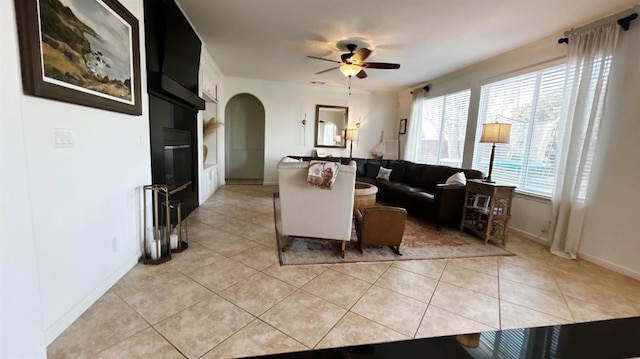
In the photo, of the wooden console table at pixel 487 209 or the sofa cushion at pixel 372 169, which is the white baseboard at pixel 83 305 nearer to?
the wooden console table at pixel 487 209

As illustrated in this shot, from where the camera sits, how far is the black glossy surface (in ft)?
4.92

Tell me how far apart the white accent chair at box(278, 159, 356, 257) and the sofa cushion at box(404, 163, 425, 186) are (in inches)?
120

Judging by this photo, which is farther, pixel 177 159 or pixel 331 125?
pixel 331 125

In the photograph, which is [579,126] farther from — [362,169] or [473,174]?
[362,169]

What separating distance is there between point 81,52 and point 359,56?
3039 mm

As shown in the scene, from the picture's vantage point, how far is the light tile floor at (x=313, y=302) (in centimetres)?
156

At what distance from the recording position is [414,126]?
6.27 meters

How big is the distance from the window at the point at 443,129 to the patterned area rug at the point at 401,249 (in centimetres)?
213

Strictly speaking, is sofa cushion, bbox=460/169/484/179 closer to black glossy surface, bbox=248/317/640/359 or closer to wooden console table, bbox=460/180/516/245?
wooden console table, bbox=460/180/516/245

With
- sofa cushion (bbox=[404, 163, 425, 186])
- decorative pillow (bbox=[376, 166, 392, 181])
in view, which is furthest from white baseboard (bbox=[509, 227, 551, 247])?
decorative pillow (bbox=[376, 166, 392, 181])

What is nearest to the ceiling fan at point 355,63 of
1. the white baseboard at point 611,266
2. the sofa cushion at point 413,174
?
the sofa cushion at point 413,174

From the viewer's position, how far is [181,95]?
3.06 m

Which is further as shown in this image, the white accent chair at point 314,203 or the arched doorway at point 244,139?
the arched doorway at point 244,139

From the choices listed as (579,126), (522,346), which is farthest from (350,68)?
(522,346)
